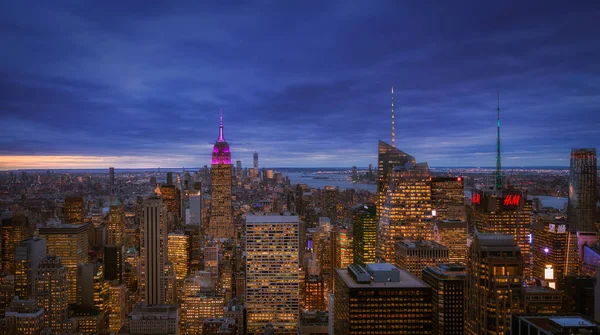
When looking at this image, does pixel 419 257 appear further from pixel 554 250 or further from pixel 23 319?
pixel 23 319

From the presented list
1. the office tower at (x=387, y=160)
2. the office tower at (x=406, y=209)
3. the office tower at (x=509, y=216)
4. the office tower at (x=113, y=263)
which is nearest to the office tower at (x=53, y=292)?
the office tower at (x=113, y=263)

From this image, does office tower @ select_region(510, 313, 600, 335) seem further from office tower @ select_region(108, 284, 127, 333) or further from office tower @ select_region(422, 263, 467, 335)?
office tower @ select_region(108, 284, 127, 333)

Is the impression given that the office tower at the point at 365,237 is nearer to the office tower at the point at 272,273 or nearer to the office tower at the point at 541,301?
the office tower at the point at 272,273

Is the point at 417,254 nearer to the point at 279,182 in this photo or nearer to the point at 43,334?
the point at 43,334

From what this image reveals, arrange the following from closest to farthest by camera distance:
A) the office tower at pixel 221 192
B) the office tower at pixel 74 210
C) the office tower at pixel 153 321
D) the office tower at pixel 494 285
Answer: the office tower at pixel 494 285 < the office tower at pixel 153 321 < the office tower at pixel 74 210 < the office tower at pixel 221 192

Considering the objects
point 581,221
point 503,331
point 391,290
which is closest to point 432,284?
point 391,290

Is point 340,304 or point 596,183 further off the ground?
point 596,183

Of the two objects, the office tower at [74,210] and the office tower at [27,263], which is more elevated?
the office tower at [74,210]

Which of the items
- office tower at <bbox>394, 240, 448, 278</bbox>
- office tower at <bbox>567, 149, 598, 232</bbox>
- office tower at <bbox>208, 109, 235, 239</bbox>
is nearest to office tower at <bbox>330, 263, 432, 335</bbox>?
office tower at <bbox>394, 240, 448, 278</bbox>
